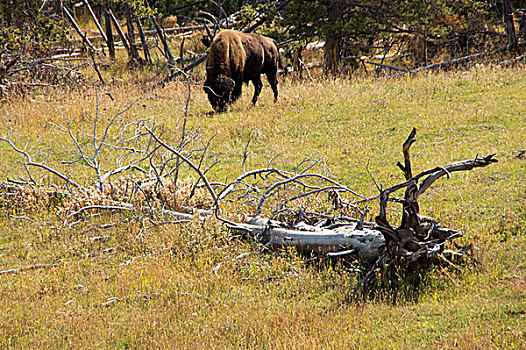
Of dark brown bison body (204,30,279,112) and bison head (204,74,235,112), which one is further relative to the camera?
dark brown bison body (204,30,279,112)

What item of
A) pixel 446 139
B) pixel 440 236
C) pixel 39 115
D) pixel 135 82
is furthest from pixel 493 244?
pixel 135 82

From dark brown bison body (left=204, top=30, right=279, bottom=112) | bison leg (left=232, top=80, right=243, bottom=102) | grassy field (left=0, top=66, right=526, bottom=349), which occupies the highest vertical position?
dark brown bison body (left=204, top=30, right=279, bottom=112)

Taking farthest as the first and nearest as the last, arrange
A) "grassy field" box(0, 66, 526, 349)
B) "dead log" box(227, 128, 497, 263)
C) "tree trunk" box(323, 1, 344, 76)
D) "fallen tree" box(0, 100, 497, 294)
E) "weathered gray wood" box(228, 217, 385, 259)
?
"tree trunk" box(323, 1, 344, 76) → "weathered gray wood" box(228, 217, 385, 259) → "fallen tree" box(0, 100, 497, 294) → "dead log" box(227, 128, 497, 263) → "grassy field" box(0, 66, 526, 349)

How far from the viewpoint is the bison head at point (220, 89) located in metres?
14.0

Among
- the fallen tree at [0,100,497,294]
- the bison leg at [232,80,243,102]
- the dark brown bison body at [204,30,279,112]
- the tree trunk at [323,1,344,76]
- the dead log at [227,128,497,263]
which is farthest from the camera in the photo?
the tree trunk at [323,1,344,76]

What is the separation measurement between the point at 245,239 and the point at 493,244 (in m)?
2.86

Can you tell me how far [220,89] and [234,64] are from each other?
0.99 metres

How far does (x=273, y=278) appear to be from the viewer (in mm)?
6000

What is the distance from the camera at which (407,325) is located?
15.7ft

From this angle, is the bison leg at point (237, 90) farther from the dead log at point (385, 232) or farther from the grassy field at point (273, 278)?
the dead log at point (385, 232)

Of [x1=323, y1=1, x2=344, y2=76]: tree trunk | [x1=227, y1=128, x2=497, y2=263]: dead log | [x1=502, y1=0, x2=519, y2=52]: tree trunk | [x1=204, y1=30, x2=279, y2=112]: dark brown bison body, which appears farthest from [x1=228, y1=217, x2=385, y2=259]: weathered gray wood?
[x1=502, y1=0, x2=519, y2=52]: tree trunk

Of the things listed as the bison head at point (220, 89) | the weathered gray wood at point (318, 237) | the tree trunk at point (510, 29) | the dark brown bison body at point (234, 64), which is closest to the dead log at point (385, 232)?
the weathered gray wood at point (318, 237)

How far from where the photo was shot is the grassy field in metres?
4.84

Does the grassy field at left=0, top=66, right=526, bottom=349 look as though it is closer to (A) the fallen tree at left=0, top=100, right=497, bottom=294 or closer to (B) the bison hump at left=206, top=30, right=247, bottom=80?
(A) the fallen tree at left=0, top=100, right=497, bottom=294
